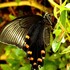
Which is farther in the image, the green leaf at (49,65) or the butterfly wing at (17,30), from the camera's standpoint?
the green leaf at (49,65)

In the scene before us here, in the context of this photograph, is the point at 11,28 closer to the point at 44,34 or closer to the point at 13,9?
the point at 44,34

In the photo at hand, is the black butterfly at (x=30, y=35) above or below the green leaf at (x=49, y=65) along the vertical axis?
above

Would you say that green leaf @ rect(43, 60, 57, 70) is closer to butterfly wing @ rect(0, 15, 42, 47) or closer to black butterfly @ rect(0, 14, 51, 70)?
black butterfly @ rect(0, 14, 51, 70)

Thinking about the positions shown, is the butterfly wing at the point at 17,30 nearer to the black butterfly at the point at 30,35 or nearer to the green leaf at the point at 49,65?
the black butterfly at the point at 30,35

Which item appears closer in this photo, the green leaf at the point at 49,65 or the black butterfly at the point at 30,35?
the black butterfly at the point at 30,35

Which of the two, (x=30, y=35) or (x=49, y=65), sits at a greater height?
(x=30, y=35)

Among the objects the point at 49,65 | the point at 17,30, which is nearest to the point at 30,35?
the point at 17,30

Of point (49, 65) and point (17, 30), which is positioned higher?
point (17, 30)

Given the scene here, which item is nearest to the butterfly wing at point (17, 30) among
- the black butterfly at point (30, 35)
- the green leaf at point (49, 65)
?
the black butterfly at point (30, 35)

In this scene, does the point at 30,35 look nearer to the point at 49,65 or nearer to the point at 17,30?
the point at 17,30
